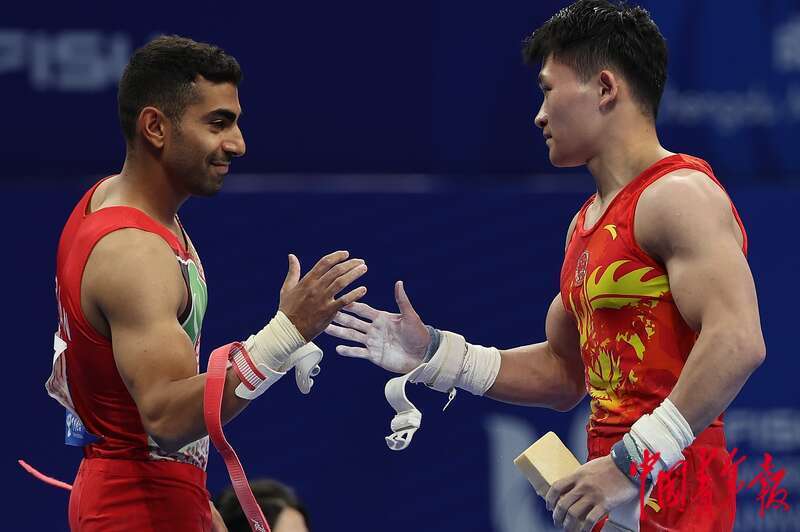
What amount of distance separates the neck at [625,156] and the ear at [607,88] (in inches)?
2.8

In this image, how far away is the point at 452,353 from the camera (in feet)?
12.1

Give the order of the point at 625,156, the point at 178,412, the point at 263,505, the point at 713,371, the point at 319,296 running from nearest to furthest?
1. the point at 713,371
2. the point at 178,412
3. the point at 319,296
4. the point at 625,156
5. the point at 263,505

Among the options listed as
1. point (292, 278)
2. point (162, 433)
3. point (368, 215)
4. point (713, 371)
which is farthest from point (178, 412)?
point (368, 215)

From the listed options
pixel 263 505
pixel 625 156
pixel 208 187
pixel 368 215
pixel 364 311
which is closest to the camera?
pixel 625 156

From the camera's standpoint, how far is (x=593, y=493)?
299cm

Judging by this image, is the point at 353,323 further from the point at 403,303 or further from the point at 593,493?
the point at 593,493

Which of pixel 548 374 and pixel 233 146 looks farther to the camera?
pixel 548 374

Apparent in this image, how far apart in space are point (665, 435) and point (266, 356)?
92 cm

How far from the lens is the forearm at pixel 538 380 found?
12.2ft

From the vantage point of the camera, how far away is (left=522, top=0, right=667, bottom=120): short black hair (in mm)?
3342

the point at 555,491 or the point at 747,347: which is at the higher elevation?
the point at 747,347

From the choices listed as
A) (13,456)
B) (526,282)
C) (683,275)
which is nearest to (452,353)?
(683,275)

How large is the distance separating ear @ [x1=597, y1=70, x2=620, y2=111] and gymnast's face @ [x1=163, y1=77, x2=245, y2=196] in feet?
3.04

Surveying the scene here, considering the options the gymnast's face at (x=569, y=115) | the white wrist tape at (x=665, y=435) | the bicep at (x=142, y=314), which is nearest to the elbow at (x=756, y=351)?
the white wrist tape at (x=665, y=435)
